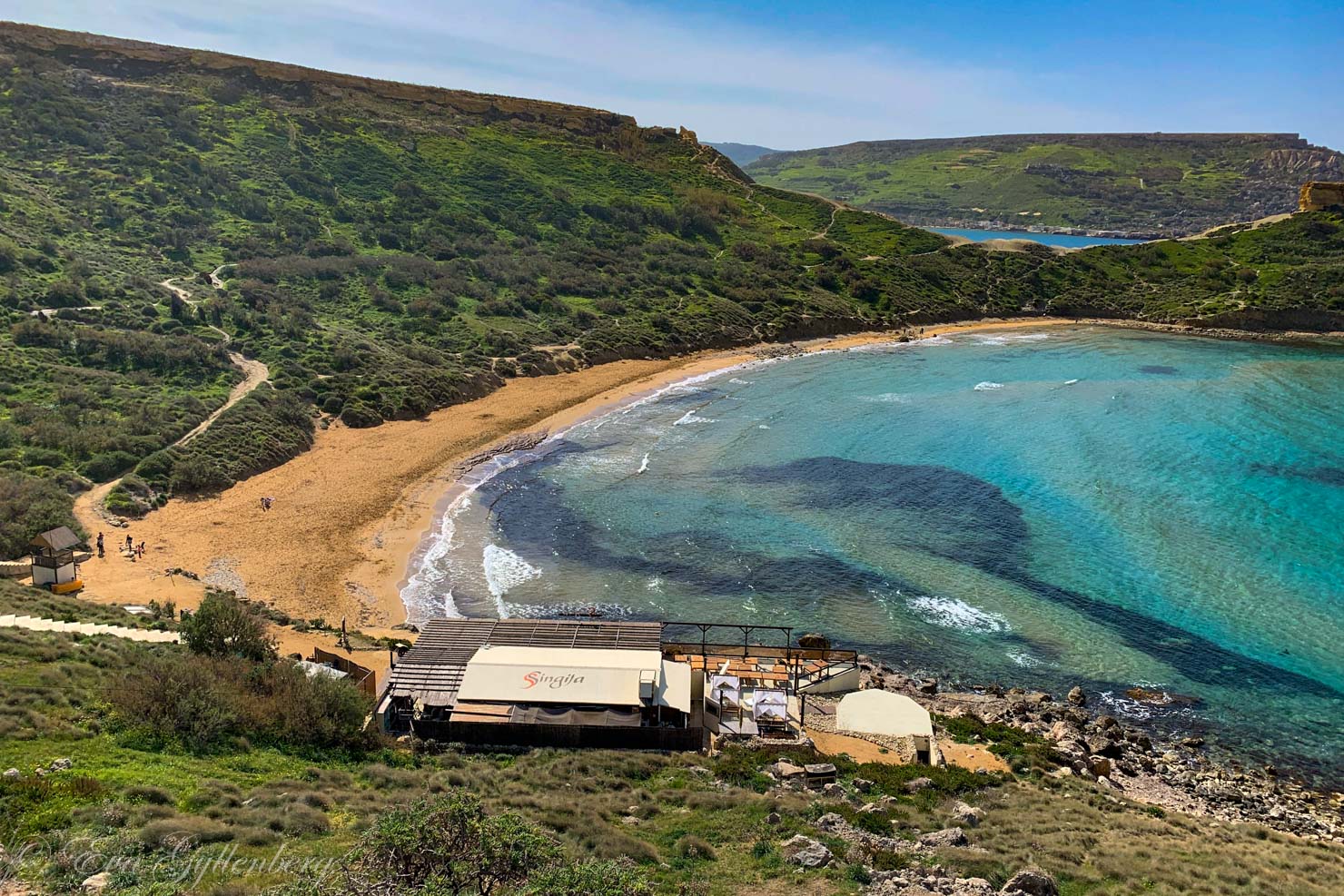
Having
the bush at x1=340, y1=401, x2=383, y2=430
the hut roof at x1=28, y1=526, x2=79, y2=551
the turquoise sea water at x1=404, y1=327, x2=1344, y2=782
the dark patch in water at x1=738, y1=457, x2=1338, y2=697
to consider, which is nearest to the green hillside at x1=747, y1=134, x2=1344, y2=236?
the turquoise sea water at x1=404, y1=327, x2=1344, y2=782

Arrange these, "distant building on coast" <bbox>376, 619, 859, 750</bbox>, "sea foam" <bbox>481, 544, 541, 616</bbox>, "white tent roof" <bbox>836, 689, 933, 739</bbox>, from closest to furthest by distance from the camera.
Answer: "distant building on coast" <bbox>376, 619, 859, 750</bbox> → "white tent roof" <bbox>836, 689, 933, 739</bbox> → "sea foam" <bbox>481, 544, 541, 616</bbox>

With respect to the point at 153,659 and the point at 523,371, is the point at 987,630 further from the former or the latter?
the point at 523,371

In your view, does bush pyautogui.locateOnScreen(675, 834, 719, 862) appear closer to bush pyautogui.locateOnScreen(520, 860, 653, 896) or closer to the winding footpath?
bush pyautogui.locateOnScreen(520, 860, 653, 896)

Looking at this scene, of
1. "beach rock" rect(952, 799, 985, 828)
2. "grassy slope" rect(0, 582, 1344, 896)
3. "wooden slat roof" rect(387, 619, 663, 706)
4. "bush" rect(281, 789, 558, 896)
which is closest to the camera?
"bush" rect(281, 789, 558, 896)

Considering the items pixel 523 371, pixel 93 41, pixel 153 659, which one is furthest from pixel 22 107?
pixel 153 659

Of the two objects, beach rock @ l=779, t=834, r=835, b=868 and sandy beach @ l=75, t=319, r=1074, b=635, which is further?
sandy beach @ l=75, t=319, r=1074, b=635

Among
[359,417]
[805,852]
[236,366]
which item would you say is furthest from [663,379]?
[805,852]
